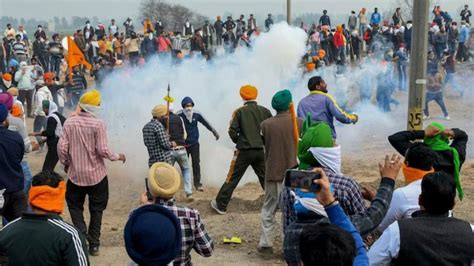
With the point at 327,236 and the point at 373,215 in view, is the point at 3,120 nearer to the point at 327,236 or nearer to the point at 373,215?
the point at 373,215

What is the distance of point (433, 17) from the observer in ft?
91.6

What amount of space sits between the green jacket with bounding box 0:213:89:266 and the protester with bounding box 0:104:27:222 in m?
2.95

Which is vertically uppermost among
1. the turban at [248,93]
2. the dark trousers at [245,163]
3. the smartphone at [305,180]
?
the smartphone at [305,180]

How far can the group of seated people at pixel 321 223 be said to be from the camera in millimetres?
3377

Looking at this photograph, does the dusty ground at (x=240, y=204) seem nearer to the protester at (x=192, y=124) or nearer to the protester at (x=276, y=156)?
the protester at (x=276, y=156)

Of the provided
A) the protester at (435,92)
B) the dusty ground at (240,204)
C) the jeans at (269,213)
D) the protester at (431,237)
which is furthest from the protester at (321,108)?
the protester at (435,92)

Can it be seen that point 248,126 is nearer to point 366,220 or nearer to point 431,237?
point 366,220

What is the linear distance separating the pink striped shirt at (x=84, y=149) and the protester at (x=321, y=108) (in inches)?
96.5

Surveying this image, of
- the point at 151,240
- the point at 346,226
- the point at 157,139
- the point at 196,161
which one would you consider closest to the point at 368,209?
the point at 346,226

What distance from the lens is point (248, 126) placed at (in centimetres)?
890

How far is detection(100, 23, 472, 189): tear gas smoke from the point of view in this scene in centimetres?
1359

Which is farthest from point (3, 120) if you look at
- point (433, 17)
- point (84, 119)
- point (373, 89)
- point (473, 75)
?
point (433, 17)

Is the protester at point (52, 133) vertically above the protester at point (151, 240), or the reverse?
the protester at point (151, 240)

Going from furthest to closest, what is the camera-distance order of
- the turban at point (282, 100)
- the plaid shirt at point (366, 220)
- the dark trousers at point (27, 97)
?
the dark trousers at point (27, 97), the turban at point (282, 100), the plaid shirt at point (366, 220)
